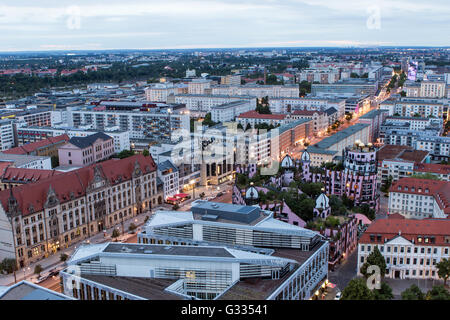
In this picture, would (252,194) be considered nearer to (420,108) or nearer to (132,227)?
(132,227)

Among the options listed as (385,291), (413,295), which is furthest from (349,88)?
(413,295)

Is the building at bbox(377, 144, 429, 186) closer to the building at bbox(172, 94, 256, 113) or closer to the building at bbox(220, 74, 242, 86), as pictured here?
the building at bbox(172, 94, 256, 113)

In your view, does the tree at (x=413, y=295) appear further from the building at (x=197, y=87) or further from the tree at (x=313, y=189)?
the building at (x=197, y=87)

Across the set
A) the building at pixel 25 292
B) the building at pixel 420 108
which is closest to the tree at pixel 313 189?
the building at pixel 25 292

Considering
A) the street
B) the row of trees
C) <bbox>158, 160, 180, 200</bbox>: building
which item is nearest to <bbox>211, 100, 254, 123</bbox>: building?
<bbox>158, 160, 180, 200</bbox>: building

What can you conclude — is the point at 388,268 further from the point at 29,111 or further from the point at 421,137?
the point at 29,111

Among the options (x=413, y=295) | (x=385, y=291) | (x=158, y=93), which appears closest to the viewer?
(x=413, y=295)

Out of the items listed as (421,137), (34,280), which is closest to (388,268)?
(34,280)
